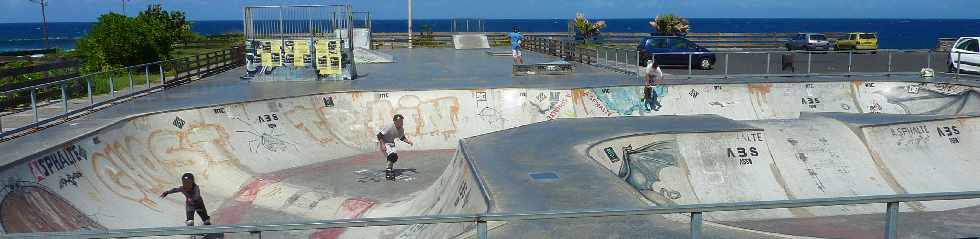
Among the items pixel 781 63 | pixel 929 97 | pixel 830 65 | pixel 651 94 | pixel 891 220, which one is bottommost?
pixel 929 97

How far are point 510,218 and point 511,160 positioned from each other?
20.8ft

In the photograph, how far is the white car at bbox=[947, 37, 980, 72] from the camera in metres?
24.6

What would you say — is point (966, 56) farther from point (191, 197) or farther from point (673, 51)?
point (191, 197)

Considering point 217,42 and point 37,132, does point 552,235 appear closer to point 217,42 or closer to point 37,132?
point 37,132

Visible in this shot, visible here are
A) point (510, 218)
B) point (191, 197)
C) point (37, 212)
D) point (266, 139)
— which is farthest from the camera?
point (266, 139)

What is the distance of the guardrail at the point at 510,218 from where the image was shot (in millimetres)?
4926

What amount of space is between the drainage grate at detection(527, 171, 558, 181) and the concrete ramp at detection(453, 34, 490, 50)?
119 ft

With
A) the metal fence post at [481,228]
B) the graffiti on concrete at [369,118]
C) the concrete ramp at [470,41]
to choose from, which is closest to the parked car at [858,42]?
the concrete ramp at [470,41]

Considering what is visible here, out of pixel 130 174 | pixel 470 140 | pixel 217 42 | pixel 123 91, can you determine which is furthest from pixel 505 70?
pixel 217 42

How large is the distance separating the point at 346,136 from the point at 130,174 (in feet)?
18.6

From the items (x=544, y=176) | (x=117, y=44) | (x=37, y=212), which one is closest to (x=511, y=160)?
(x=544, y=176)

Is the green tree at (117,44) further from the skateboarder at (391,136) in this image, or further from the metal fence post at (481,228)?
the metal fence post at (481,228)

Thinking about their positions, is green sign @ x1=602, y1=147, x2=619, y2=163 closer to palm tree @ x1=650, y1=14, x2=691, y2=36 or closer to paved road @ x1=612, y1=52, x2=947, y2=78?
paved road @ x1=612, y1=52, x2=947, y2=78

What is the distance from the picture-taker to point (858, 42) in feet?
149
